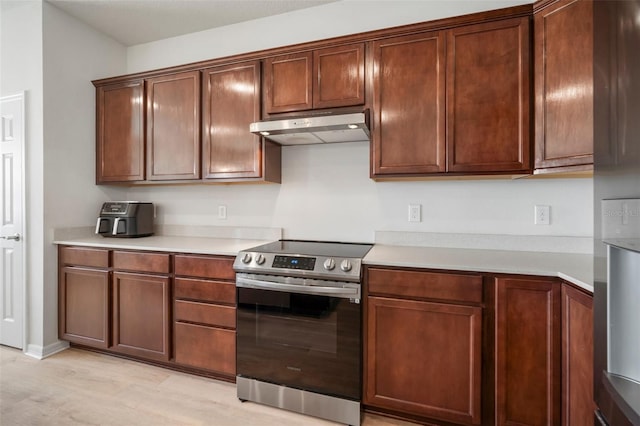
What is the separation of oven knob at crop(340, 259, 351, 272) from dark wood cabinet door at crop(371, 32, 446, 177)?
0.65m

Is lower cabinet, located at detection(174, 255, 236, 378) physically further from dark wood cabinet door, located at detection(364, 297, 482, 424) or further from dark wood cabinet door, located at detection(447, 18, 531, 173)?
dark wood cabinet door, located at detection(447, 18, 531, 173)

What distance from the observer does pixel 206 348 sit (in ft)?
7.13

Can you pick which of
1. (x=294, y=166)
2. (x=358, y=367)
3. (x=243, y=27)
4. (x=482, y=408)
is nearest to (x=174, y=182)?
(x=294, y=166)

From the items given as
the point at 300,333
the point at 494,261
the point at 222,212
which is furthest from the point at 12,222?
the point at 494,261

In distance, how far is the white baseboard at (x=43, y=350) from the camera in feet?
8.33

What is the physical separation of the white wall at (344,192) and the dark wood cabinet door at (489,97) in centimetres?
35

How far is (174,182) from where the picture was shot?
2.70m

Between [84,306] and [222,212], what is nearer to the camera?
[84,306]

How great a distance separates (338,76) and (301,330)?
1670 millimetres

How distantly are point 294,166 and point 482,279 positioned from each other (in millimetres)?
1638

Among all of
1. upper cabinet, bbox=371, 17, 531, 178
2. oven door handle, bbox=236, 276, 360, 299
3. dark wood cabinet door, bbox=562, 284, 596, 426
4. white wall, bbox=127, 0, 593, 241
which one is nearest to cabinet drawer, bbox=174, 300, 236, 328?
oven door handle, bbox=236, 276, 360, 299

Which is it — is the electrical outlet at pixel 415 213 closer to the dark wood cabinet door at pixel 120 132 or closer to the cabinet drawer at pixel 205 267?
the cabinet drawer at pixel 205 267

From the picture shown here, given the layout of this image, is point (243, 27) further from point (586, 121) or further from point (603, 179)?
point (603, 179)

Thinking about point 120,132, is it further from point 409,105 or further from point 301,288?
point 409,105
